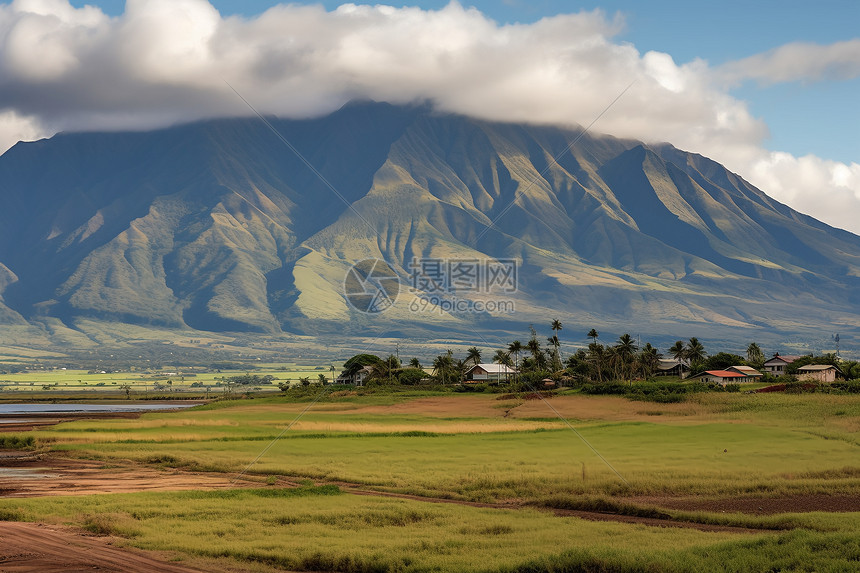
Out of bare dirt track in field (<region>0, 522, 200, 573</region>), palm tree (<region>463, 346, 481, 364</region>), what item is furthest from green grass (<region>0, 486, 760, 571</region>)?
palm tree (<region>463, 346, 481, 364</region>)

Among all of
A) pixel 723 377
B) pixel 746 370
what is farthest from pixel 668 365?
pixel 723 377

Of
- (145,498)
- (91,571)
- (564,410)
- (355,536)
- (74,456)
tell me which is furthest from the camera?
(564,410)

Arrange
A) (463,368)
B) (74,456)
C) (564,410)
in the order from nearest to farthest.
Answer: (74,456)
(564,410)
(463,368)

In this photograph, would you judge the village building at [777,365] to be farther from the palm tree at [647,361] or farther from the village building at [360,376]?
the village building at [360,376]

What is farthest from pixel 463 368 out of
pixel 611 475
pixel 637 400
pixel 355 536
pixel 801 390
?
pixel 355 536

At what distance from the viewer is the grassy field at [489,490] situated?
24.2 metres

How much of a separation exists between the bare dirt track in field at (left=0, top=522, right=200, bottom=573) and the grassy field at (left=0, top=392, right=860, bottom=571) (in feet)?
3.11

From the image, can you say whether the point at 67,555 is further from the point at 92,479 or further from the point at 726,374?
the point at 726,374

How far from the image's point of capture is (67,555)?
2506 cm

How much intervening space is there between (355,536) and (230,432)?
4557 centimetres

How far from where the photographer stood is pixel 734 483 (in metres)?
37.7

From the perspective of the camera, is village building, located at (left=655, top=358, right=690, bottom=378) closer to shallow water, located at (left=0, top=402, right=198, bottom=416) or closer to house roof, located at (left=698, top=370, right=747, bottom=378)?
house roof, located at (left=698, top=370, right=747, bottom=378)

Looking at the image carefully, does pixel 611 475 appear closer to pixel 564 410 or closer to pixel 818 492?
pixel 818 492

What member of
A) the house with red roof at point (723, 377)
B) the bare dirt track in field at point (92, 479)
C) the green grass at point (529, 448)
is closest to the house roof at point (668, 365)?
the house with red roof at point (723, 377)
